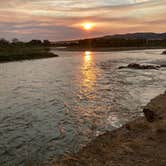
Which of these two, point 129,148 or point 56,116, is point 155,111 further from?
point 56,116

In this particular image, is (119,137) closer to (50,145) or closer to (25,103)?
(50,145)

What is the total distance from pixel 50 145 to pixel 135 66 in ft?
135

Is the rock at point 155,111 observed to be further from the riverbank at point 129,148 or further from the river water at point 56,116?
the river water at point 56,116

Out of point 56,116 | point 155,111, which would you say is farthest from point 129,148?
point 56,116

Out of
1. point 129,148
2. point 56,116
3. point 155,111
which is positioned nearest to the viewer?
point 129,148

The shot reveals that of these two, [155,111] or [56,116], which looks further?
[56,116]

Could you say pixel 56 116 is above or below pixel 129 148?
below

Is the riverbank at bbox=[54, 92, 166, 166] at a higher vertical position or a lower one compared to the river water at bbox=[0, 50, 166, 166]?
higher

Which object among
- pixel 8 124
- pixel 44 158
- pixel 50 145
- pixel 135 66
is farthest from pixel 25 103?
pixel 135 66

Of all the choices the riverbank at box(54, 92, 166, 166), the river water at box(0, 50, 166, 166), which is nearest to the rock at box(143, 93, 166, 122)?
the riverbank at box(54, 92, 166, 166)

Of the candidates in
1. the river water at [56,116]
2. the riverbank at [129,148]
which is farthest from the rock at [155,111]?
the river water at [56,116]

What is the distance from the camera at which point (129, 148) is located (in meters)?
11.1

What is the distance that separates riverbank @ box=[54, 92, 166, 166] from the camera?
9.90m

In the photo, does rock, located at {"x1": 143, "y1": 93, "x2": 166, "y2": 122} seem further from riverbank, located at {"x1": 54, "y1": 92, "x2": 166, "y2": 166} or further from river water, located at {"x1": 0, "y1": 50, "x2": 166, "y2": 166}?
river water, located at {"x1": 0, "y1": 50, "x2": 166, "y2": 166}
